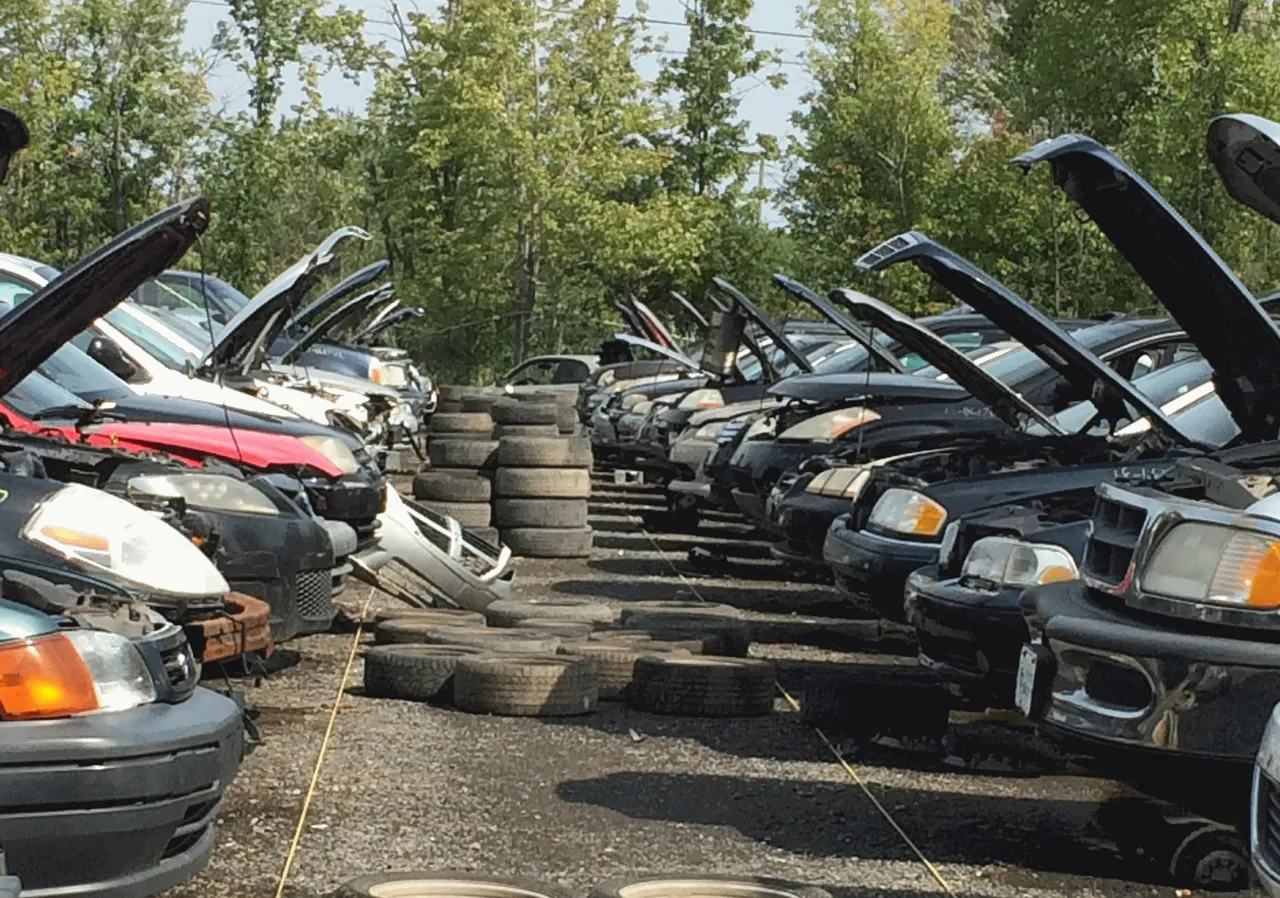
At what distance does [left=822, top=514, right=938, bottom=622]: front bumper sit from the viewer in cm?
882

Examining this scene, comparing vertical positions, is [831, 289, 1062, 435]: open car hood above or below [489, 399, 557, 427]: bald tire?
above

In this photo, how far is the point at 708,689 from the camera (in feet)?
28.3

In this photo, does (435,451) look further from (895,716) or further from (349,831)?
(349,831)

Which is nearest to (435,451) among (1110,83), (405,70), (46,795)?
(46,795)

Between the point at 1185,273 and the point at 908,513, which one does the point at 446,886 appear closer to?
the point at 1185,273

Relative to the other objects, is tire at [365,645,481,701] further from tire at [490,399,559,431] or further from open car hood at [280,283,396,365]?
open car hood at [280,283,396,365]

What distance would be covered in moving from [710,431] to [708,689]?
853 cm

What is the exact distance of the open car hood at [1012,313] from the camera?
330 inches

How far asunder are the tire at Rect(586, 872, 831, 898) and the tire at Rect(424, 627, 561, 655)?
387 cm

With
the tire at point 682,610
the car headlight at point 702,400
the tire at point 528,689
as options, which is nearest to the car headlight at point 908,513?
the tire at point 528,689

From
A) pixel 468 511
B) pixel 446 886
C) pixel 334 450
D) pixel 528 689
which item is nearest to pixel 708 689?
pixel 528 689

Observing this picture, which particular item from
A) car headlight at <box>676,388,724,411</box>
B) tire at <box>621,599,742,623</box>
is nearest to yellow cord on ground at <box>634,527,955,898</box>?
tire at <box>621,599,742,623</box>

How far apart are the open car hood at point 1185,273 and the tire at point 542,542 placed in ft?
27.5

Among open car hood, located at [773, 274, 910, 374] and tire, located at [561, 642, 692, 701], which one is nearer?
tire, located at [561, 642, 692, 701]
